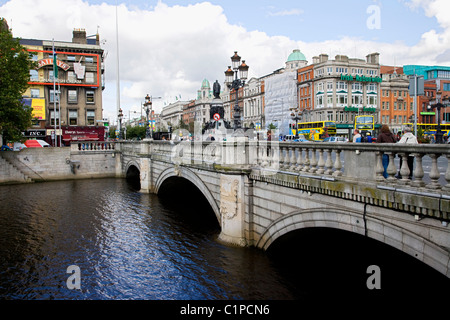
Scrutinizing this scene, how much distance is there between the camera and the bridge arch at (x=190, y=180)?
15.3 metres

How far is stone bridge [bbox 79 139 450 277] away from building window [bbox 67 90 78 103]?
141 feet

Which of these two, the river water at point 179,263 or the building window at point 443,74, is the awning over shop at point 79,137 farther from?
the building window at point 443,74

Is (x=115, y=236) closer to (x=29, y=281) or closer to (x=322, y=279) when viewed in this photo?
(x=29, y=281)

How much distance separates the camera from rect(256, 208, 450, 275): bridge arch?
20.0ft

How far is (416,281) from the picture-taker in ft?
31.2

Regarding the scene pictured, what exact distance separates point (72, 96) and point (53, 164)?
23032 mm

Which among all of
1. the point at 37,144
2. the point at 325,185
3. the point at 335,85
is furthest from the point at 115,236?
the point at 335,85

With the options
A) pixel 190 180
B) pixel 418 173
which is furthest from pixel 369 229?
pixel 190 180

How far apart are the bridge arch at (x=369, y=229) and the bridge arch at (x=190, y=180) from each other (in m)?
4.21

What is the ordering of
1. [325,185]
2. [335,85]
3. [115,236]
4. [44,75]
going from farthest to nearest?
1. [335,85]
2. [44,75]
3. [115,236]
4. [325,185]

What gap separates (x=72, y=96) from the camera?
180 ft

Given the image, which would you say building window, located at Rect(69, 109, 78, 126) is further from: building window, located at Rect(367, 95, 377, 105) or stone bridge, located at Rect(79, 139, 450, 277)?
building window, located at Rect(367, 95, 377, 105)

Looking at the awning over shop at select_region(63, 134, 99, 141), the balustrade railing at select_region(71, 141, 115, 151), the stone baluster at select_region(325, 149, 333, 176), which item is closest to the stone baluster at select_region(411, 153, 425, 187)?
the stone baluster at select_region(325, 149, 333, 176)
